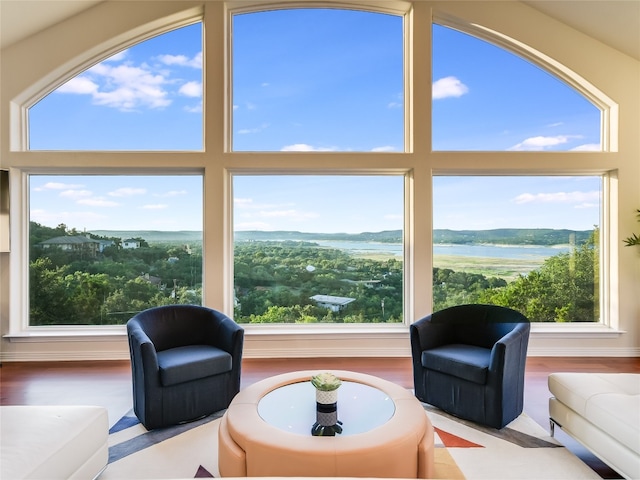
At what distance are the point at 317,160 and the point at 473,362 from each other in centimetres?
260

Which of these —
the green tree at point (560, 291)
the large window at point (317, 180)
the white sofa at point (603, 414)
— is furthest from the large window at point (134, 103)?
the green tree at point (560, 291)

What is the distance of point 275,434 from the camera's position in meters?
1.75

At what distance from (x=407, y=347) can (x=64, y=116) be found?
4.80 metres

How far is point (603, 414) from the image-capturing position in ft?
6.31

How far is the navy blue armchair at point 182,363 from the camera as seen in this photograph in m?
2.49

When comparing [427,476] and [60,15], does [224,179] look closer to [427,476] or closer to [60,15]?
[60,15]

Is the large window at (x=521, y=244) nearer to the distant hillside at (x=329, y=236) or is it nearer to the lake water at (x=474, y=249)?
the lake water at (x=474, y=249)

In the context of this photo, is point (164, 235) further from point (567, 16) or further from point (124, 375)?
point (567, 16)

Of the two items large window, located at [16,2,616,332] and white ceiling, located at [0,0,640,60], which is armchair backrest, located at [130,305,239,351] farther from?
white ceiling, located at [0,0,640,60]

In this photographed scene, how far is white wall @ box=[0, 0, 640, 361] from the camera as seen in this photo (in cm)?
395

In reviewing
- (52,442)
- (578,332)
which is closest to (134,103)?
(52,442)

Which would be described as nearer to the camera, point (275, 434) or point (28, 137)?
point (275, 434)

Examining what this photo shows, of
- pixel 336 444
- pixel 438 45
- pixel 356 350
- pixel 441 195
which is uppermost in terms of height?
pixel 438 45

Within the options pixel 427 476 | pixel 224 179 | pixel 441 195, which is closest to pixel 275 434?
pixel 427 476
